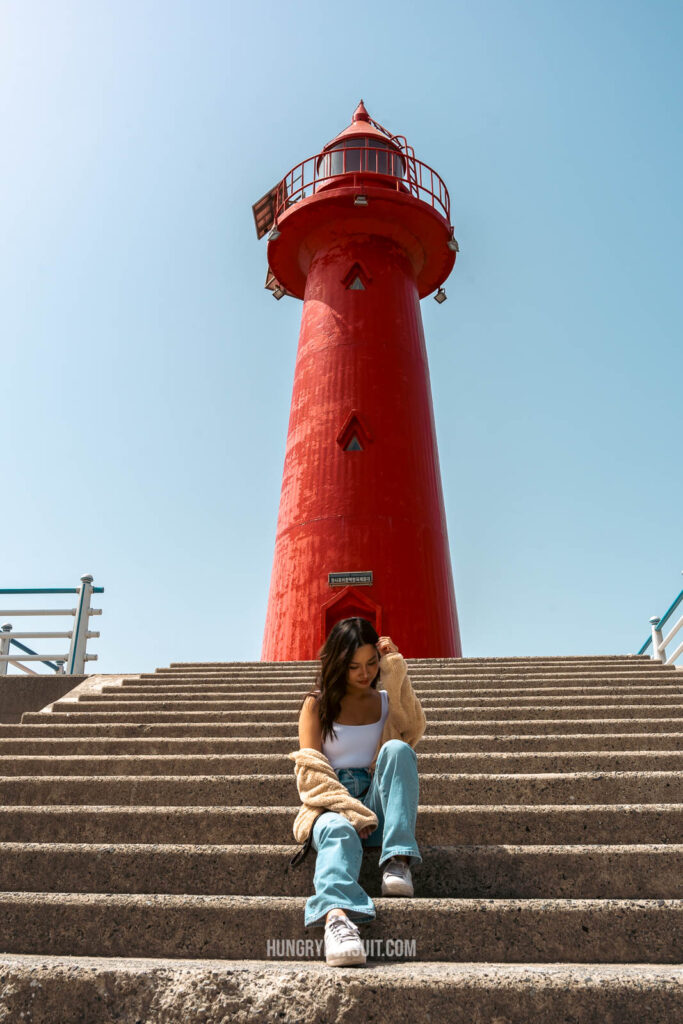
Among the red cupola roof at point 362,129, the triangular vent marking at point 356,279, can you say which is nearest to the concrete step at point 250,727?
the triangular vent marking at point 356,279

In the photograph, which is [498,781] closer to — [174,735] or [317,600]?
[174,735]

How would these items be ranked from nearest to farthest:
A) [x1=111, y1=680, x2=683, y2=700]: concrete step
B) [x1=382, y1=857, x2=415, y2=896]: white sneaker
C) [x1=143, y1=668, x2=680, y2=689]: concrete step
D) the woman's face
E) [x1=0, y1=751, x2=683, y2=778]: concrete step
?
[x1=382, y1=857, x2=415, y2=896]: white sneaker < the woman's face < [x1=0, y1=751, x2=683, y2=778]: concrete step < [x1=111, y1=680, x2=683, y2=700]: concrete step < [x1=143, y1=668, x2=680, y2=689]: concrete step

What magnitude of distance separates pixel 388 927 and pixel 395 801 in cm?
44

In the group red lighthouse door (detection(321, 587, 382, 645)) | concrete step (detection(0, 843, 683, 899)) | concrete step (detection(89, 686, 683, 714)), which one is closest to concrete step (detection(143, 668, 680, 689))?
concrete step (detection(89, 686, 683, 714))

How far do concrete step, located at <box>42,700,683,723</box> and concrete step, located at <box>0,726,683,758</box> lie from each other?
0.48 metres

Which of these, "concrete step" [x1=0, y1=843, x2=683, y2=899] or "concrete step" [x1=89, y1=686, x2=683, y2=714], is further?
"concrete step" [x1=89, y1=686, x2=683, y2=714]

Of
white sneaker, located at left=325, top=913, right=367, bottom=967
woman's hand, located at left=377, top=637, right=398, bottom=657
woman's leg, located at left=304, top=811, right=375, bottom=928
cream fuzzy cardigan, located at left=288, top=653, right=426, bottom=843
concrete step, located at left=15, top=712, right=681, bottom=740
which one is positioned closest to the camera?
white sneaker, located at left=325, top=913, right=367, bottom=967

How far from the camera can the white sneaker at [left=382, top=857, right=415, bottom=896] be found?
2.92 m

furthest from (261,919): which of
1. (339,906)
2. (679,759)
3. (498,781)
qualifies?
(679,759)

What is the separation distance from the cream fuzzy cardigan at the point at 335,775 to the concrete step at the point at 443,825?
431 millimetres

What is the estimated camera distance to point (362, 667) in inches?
137

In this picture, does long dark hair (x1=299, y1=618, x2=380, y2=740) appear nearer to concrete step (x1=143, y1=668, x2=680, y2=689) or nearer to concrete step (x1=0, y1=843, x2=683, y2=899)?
concrete step (x1=0, y1=843, x2=683, y2=899)

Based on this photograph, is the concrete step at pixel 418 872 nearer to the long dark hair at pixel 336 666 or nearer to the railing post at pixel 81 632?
the long dark hair at pixel 336 666

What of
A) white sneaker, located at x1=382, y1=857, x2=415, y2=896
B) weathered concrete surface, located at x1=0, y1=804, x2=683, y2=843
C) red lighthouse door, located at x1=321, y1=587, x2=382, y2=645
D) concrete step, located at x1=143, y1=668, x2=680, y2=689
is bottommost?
white sneaker, located at x1=382, y1=857, x2=415, y2=896
